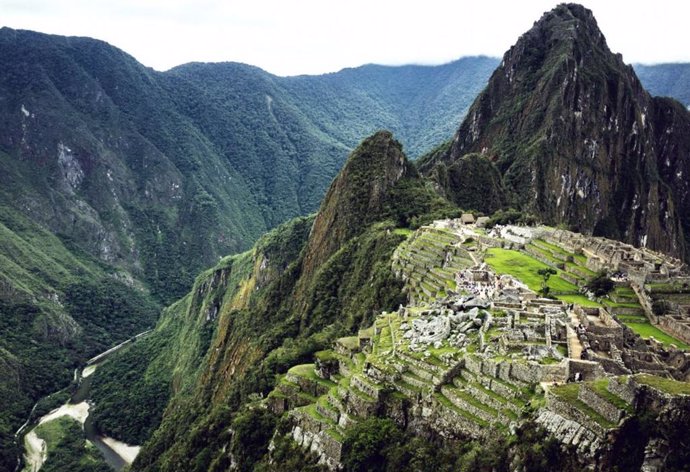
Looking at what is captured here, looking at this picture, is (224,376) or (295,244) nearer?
(224,376)

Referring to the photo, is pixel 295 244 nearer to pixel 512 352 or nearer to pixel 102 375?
pixel 102 375

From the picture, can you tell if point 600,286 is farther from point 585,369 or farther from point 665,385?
Answer: point 665,385

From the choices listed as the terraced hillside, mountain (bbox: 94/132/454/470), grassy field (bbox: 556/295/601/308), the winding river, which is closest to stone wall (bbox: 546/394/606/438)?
the terraced hillside

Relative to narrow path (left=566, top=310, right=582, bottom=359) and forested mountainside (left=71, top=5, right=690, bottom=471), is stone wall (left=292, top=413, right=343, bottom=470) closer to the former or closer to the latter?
forested mountainside (left=71, top=5, right=690, bottom=471)

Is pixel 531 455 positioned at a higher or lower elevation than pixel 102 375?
higher

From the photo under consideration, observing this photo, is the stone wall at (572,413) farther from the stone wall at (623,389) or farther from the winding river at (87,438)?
the winding river at (87,438)

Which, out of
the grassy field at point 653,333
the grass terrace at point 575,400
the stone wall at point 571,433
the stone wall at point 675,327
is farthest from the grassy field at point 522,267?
the stone wall at point 571,433

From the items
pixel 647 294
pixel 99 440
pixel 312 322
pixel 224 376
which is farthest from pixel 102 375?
pixel 647 294
